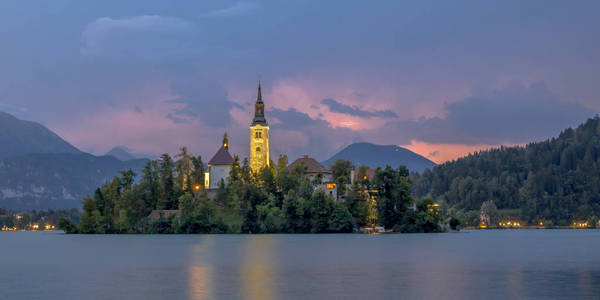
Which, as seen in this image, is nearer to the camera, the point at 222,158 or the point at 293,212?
the point at 293,212

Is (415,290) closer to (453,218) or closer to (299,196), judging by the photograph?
(299,196)

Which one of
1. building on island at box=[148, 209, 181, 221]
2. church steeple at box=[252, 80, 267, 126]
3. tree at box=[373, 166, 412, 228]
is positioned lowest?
building on island at box=[148, 209, 181, 221]

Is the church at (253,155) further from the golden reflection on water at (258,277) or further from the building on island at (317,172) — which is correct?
the golden reflection on water at (258,277)

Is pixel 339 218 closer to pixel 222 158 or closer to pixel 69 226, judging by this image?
pixel 222 158

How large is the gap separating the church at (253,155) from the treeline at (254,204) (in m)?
5.42

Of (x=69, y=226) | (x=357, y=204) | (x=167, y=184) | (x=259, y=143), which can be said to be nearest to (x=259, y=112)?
(x=259, y=143)

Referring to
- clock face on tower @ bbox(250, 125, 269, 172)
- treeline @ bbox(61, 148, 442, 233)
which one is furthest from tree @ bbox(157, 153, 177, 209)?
clock face on tower @ bbox(250, 125, 269, 172)

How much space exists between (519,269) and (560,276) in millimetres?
7789

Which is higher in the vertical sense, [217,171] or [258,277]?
[217,171]

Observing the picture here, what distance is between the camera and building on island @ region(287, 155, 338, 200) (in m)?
142

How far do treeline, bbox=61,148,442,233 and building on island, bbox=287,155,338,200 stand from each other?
1.32 meters

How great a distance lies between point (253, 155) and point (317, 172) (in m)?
19.9

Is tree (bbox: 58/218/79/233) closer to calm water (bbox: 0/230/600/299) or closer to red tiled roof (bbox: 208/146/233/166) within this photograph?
red tiled roof (bbox: 208/146/233/166)

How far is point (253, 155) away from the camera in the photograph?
164 m
